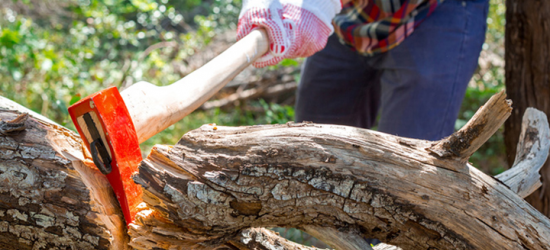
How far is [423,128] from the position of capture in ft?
6.16

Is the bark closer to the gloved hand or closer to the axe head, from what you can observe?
the axe head

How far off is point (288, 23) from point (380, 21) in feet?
1.73

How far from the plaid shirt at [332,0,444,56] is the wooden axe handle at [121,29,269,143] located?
709mm

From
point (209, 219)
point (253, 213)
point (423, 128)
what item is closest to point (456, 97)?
point (423, 128)

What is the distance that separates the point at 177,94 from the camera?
4.50 ft

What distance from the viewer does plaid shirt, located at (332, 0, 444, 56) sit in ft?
6.02

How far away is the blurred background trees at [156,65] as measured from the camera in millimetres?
4016

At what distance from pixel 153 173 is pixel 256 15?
830 mm

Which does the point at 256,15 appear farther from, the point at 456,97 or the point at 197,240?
the point at 456,97

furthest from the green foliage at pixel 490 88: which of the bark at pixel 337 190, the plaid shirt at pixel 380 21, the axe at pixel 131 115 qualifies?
the axe at pixel 131 115

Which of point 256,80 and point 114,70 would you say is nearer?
point 114,70

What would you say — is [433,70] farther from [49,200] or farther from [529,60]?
[49,200]

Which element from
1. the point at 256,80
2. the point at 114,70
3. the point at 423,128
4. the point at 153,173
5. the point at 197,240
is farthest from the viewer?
the point at 256,80

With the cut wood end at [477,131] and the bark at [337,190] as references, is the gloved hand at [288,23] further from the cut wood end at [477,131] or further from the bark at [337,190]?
the cut wood end at [477,131]
